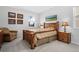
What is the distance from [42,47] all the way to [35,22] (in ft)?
1.86

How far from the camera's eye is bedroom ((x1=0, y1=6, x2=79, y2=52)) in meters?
1.81

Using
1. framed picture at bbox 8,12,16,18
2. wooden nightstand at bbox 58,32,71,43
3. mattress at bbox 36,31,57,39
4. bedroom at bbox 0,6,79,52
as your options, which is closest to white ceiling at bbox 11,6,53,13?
bedroom at bbox 0,6,79,52

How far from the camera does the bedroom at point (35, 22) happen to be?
1.81 meters

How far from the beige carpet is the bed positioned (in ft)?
0.32

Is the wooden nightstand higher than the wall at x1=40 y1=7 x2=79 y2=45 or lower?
lower

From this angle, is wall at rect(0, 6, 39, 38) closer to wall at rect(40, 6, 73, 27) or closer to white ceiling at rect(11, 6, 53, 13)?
white ceiling at rect(11, 6, 53, 13)

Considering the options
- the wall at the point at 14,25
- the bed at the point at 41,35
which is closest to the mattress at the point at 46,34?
the bed at the point at 41,35

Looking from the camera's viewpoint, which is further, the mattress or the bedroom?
the mattress

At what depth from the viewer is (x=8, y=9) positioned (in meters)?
1.80

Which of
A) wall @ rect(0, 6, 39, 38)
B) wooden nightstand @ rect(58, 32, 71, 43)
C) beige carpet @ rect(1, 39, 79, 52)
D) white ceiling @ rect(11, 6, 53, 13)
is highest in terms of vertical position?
white ceiling @ rect(11, 6, 53, 13)

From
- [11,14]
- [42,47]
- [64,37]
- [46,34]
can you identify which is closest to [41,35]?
[46,34]

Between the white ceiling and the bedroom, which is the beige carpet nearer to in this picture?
the bedroom

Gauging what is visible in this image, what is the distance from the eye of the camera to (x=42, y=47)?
1.88 meters
